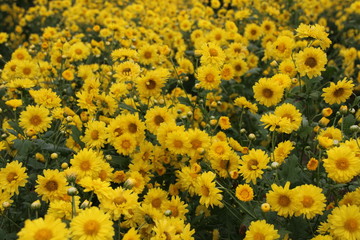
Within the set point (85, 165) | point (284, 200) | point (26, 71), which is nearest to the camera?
point (284, 200)

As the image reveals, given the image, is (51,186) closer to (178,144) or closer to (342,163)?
(178,144)

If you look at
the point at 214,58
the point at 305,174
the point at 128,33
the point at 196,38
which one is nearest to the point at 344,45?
the point at 196,38

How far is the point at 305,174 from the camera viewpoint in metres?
2.34

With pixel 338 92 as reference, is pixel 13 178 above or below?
below

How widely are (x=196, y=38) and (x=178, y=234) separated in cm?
333

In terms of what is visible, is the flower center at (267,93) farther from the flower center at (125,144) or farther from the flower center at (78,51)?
the flower center at (78,51)

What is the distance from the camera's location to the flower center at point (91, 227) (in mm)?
1568

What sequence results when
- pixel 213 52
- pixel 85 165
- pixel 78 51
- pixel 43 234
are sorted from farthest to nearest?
pixel 78 51, pixel 213 52, pixel 85 165, pixel 43 234

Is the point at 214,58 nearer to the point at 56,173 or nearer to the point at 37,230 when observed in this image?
the point at 56,173

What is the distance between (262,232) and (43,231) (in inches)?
38.2

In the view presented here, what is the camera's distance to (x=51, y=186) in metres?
2.08

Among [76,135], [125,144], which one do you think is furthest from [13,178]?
[125,144]

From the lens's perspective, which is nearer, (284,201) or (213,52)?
(284,201)

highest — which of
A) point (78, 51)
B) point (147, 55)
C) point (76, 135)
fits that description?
point (147, 55)
